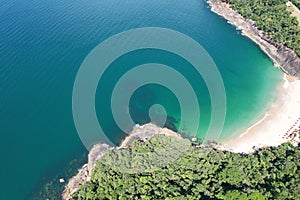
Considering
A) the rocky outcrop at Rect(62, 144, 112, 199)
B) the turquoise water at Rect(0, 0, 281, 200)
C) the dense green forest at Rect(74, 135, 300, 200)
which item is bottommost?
the dense green forest at Rect(74, 135, 300, 200)

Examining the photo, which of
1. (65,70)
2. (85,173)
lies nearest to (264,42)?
(65,70)

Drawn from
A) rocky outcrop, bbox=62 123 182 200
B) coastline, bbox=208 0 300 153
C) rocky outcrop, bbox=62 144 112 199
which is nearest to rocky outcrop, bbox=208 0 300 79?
coastline, bbox=208 0 300 153

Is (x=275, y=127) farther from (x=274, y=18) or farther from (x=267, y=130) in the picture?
(x=274, y=18)

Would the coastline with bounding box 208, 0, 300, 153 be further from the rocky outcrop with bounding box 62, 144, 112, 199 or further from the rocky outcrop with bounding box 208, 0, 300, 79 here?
the rocky outcrop with bounding box 62, 144, 112, 199

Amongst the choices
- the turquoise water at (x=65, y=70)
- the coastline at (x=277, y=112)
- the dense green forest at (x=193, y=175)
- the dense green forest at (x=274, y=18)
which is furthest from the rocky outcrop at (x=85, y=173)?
the dense green forest at (x=274, y=18)

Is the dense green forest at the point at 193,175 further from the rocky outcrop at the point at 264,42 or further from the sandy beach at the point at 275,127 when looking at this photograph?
the rocky outcrop at the point at 264,42

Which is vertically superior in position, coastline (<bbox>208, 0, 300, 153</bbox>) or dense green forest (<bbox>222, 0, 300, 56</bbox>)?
dense green forest (<bbox>222, 0, 300, 56</bbox>)

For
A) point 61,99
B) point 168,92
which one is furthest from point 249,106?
point 61,99
